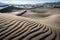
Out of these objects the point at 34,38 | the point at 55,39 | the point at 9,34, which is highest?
the point at 9,34

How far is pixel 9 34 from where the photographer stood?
3150mm

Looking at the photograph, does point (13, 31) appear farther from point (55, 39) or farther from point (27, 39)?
point (55, 39)

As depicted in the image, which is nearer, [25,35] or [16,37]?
[16,37]

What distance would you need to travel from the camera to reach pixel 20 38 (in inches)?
118

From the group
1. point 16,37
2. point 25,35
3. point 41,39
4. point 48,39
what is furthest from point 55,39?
point 16,37

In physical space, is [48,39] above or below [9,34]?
below

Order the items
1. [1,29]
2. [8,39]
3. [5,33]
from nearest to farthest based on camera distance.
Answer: [8,39] → [5,33] → [1,29]

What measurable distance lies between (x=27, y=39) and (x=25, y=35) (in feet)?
0.85

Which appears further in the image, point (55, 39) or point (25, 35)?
point (55, 39)

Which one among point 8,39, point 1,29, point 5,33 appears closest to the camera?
point 8,39

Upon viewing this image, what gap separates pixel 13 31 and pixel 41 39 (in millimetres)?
801

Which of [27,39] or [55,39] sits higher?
[27,39]

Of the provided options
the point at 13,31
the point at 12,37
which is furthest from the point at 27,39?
the point at 13,31

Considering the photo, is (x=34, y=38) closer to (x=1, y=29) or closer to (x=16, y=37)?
(x=16, y=37)
